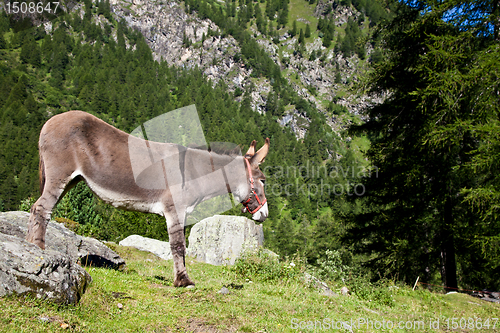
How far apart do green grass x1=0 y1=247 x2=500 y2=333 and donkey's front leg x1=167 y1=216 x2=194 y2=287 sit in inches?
11.1

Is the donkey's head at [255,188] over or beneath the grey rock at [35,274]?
over

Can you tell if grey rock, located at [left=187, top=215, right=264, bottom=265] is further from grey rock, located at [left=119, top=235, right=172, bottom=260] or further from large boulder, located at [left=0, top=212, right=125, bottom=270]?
large boulder, located at [left=0, top=212, right=125, bottom=270]

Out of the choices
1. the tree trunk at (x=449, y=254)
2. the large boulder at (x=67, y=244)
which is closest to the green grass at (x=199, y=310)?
the large boulder at (x=67, y=244)

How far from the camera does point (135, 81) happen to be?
179 meters

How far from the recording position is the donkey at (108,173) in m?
5.29

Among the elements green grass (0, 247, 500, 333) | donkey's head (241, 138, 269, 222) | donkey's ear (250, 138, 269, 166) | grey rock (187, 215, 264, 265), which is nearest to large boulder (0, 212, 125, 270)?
green grass (0, 247, 500, 333)

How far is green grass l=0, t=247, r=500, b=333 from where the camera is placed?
3.55 metres

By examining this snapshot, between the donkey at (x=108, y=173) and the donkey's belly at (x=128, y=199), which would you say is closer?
the donkey at (x=108, y=173)

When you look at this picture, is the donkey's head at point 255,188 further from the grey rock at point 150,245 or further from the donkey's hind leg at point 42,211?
the grey rock at point 150,245

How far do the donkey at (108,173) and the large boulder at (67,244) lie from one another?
2694 mm

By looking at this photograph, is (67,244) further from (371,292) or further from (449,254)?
(449,254)

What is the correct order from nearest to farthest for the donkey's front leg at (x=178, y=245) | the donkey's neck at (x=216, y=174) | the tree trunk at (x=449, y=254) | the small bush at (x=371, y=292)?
the donkey's front leg at (x=178, y=245), the donkey's neck at (x=216, y=174), the small bush at (x=371, y=292), the tree trunk at (x=449, y=254)

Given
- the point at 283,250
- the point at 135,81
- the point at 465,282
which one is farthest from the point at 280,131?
the point at 465,282

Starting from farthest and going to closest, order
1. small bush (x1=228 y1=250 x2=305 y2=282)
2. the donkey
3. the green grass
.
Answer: small bush (x1=228 y1=250 x2=305 y2=282)
the donkey
the green grass
